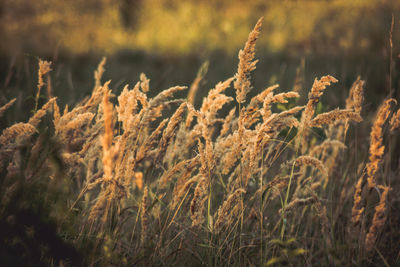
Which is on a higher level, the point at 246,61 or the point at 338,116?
the point at 246,61

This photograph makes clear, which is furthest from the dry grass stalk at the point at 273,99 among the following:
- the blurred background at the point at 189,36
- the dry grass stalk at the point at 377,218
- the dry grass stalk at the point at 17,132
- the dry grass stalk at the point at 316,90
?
the blurred background at the point at 189,36

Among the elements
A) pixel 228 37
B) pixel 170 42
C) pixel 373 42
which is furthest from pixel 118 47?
pixel 373 42

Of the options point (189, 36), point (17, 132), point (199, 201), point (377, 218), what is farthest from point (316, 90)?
point (189, 36)

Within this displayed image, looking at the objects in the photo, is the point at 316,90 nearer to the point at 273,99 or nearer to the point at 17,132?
the point at 273,99

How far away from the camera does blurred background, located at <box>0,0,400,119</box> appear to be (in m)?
6.17

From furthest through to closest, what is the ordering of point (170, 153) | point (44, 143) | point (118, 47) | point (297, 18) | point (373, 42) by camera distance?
point (297, 18) < point (118, 47) < point (373, 42) < point (170, 153) < point (44, 143)

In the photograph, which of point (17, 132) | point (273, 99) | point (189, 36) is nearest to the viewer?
point (17, 132)

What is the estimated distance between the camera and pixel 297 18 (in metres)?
10.9

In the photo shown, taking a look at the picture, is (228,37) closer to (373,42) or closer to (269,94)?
(373,42)

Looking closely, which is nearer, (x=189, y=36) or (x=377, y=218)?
(x=377, y=218)

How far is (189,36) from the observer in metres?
10.4

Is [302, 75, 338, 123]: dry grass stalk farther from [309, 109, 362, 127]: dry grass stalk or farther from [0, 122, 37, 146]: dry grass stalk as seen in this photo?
[0, 122, 37, 146]: dry grass stalk

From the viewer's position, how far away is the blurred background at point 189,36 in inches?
243

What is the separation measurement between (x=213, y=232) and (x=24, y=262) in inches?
23.3
